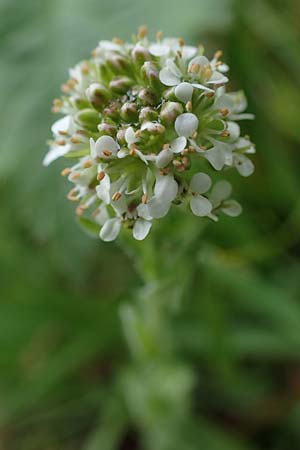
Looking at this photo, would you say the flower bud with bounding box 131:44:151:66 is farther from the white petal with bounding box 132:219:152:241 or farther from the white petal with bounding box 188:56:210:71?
the white petal with bounding box 132:219:152:241

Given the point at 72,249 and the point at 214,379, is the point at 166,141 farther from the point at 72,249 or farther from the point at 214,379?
the point at 214,379

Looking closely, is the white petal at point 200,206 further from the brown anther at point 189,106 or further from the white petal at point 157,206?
the brown anther at point 189,106

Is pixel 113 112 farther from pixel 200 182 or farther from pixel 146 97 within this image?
pixel 200 182

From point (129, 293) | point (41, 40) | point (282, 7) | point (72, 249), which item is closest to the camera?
point (72, 249)

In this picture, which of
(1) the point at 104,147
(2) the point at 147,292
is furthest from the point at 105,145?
(2) the point at 147,292

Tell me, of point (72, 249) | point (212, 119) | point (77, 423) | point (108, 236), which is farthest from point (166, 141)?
point (77, 423)

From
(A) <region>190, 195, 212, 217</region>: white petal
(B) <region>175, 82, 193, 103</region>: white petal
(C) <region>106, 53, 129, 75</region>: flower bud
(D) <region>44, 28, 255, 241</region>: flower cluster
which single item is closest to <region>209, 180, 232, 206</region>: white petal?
(D) <region>44, 28, 255, 241</region>: flower cluster
